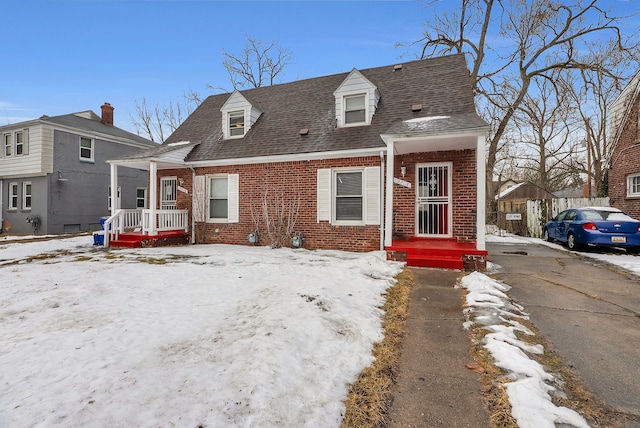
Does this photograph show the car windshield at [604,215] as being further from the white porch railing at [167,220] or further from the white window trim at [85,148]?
the white window trim at [85,148]

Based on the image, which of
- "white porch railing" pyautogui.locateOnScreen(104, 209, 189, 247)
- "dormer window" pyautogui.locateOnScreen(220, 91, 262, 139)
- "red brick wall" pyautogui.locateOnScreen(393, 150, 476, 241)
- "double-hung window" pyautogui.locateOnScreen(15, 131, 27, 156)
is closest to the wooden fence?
"red brick wall" pyautogui.locateOnScreen(393, 150, 476, 241)

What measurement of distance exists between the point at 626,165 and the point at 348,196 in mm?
12379

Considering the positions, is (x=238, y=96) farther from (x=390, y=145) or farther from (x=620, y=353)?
(x=620, y=353)

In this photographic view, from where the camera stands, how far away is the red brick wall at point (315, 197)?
804 centimetres

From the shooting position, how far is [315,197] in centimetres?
938

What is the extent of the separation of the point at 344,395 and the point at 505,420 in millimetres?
1056

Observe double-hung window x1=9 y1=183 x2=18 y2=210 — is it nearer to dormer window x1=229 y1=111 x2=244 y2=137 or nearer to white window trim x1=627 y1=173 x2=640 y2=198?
dormer window x1=229 y1=111 x2=244 y2=137

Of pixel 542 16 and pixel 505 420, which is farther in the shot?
pixel 542 16

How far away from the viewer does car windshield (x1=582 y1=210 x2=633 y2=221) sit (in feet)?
28.9

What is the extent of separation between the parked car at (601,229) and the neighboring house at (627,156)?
4.23m

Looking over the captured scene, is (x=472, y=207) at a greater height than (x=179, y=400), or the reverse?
(x=472, y=207)

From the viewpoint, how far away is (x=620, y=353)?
297 centimetres

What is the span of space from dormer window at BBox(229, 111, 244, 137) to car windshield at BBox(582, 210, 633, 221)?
11904mm

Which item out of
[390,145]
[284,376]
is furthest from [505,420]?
[390,145]
